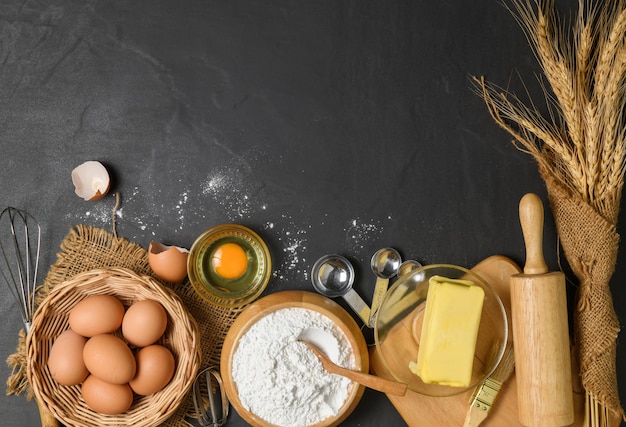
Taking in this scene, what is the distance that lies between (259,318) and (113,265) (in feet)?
1.36

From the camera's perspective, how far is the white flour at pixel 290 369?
1415 millimetres

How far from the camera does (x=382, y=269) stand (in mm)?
1567

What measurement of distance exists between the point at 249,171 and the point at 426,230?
49 cm

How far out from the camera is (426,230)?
1.58 m

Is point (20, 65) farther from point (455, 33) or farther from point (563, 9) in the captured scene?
point (563, 9)

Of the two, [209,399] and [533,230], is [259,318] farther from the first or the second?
[533,230]

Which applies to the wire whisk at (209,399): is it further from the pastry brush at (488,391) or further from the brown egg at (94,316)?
the pastry brush at (488,391)

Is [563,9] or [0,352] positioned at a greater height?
[563,9]

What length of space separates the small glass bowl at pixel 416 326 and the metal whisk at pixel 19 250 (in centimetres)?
88

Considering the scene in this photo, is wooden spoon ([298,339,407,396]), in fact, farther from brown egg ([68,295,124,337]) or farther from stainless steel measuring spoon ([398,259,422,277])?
brown egg ([68,295,124,337])

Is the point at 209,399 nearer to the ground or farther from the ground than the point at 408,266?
nearer to the ground

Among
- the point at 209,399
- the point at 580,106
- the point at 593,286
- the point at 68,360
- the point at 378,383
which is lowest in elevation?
the point at 209,399

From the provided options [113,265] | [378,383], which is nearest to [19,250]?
[113,265]

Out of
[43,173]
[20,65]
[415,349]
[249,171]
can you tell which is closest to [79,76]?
[20,65]
